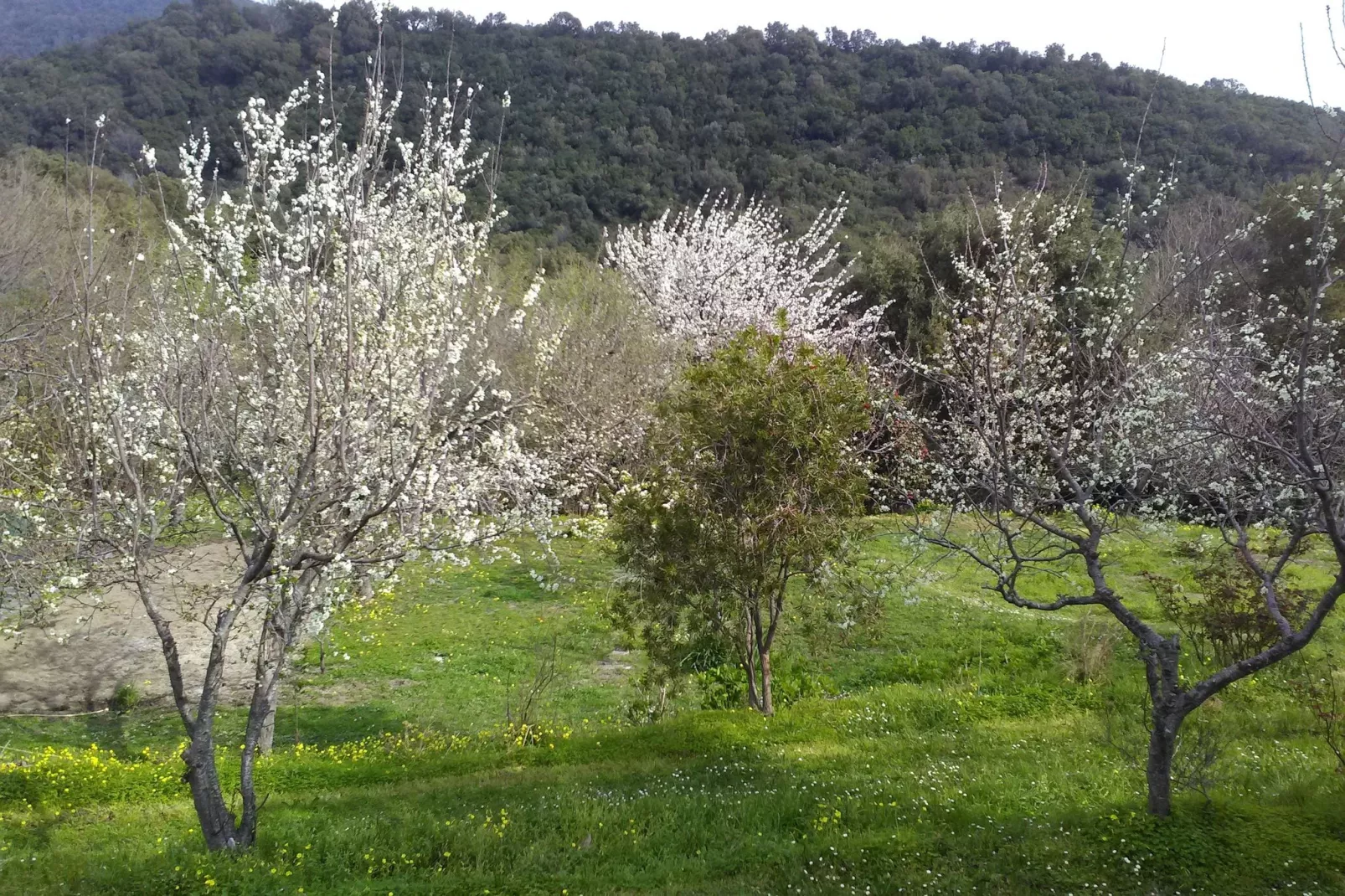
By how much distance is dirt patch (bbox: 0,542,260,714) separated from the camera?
10.9m

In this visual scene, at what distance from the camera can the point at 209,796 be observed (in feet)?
17.6

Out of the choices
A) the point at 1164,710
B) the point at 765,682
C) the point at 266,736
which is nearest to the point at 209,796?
the point at 266,736

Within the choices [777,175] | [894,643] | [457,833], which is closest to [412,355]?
[457,833]

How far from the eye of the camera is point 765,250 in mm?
26438

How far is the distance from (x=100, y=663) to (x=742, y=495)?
9.73m

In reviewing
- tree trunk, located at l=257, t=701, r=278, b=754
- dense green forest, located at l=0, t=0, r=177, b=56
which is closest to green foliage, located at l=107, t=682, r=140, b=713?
tree trunk, located at l=257, t=701, r=278, b=754

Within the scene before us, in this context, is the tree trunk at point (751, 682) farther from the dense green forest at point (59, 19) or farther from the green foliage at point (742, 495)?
the dense green forest at point (59, 19)

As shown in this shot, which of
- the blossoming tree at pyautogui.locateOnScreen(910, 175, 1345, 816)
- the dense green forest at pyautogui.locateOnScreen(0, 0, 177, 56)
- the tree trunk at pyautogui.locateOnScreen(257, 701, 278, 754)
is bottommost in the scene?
the tree trunk at pyautogui.locateOnScreen(257, 701, 278, 754)

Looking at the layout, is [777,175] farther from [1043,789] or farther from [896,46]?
[1043,789]

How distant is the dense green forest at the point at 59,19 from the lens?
64.2 m

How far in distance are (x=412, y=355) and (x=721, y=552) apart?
12.4 ft

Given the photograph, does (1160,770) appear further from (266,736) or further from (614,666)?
(266,736)

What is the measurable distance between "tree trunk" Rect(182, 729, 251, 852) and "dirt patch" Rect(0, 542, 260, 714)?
5.56 m

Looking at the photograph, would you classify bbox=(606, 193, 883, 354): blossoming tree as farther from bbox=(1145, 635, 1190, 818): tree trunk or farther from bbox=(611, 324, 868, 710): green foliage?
bbox=(1145, 635, 1190, 818): tree trunk
